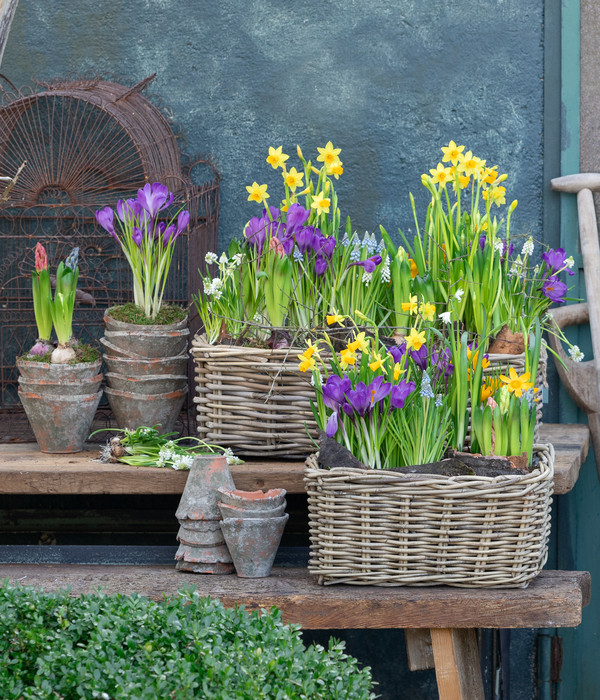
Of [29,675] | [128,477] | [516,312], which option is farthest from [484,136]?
[29,675]

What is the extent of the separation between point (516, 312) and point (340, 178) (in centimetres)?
111

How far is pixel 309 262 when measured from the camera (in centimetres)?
229

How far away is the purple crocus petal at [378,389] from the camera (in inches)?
74.4

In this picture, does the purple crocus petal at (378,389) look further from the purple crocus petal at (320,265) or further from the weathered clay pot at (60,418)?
the weathered clay pot at (60,418)

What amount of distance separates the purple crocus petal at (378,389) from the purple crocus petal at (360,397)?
0.03ft

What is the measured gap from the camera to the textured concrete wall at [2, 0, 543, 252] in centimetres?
314

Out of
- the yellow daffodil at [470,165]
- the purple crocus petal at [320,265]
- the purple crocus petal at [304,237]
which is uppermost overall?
the yellow daffodil at [470,165]

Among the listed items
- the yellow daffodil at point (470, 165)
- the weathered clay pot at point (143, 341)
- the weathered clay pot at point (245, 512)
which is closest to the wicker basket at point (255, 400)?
the weathered clay pot at point (143, 341)

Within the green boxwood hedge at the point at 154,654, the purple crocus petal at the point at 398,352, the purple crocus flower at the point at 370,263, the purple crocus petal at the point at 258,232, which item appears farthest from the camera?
the purple crocus petal at the point at 258,232

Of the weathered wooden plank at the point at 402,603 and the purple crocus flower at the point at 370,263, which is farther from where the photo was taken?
the purple crocus flower at the point at 370,263

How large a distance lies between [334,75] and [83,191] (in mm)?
1018

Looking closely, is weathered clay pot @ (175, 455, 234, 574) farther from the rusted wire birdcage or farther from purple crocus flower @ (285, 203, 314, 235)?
the rusted wire birdcage

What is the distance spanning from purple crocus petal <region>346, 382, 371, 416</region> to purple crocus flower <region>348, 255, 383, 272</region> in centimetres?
41

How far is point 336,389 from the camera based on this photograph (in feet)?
6.34
